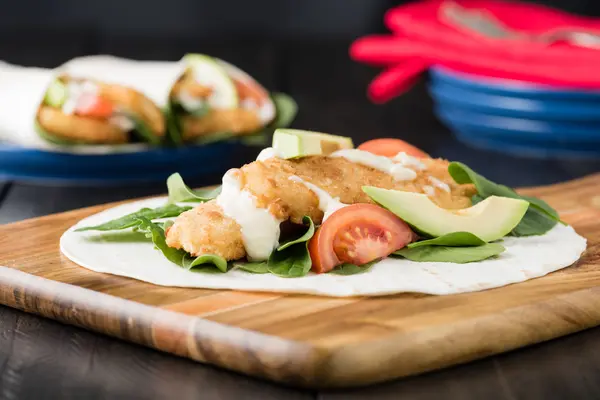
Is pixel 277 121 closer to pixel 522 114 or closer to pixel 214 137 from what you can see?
pixel 214 137

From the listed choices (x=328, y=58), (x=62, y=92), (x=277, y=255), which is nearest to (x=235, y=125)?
(x=62, y=92)

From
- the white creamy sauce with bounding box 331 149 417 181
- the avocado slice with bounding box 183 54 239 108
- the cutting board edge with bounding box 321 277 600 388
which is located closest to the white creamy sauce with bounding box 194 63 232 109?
the avocado slice with bounding box 183 54 239 108

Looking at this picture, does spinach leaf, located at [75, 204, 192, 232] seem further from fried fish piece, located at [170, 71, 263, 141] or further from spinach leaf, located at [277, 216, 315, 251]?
fried fish piece, located at [170, 71, 263, 141]

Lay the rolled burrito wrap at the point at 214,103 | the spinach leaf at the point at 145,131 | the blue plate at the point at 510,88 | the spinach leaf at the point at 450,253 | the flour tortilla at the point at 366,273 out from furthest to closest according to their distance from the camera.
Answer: the blue plate at the point at 510,88
the rolled burrito wrap at the point at 214,103
the spinach leaf at the point at 145,131
the spinach leaf at the point at 450,253
the flour tortilla at the point at 366,273

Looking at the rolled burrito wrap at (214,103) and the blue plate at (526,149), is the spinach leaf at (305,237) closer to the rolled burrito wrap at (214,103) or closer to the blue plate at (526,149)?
the rolled burrito wrap at (214,103)

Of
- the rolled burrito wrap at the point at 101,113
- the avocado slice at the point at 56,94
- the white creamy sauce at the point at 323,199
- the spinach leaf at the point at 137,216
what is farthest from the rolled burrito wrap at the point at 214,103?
the white creamy sauce at the point at 323,199

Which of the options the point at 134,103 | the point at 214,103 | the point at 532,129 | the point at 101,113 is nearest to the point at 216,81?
the point at 214,103
